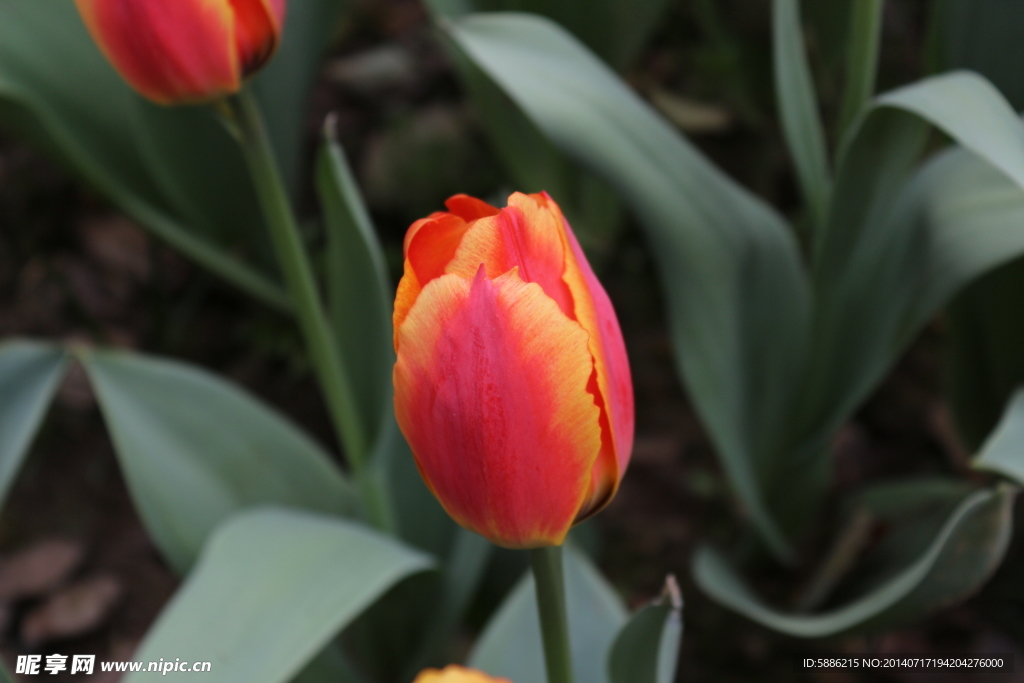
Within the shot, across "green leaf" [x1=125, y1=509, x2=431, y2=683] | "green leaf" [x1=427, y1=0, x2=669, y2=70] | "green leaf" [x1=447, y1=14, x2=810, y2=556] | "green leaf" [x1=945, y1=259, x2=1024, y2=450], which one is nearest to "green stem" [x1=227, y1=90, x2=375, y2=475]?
"green leaf" [x1=125, y1=509, x2=431, y2=683]

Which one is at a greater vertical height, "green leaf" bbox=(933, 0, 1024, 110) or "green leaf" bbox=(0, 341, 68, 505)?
"green leaf" bbox=(933, 0, 1024, 110)

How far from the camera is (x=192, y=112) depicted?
3.78ft

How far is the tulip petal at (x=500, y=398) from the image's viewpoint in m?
0.39

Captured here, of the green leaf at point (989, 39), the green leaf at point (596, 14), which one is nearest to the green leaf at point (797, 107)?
the green leaf at point (989, 39)

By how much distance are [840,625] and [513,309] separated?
1.92 feet

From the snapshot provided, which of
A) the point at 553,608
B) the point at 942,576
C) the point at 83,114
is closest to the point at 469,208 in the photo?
the point at 553,608

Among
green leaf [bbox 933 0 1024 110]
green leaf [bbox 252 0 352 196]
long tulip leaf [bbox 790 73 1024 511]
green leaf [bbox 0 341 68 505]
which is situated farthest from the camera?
green leaf [bbox 252 0 352 196]

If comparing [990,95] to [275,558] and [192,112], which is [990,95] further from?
[192,112]

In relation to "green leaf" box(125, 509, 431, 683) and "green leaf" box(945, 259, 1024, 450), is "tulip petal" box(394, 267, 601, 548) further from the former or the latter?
"green leaf" box(945, 259, 1024, 450)

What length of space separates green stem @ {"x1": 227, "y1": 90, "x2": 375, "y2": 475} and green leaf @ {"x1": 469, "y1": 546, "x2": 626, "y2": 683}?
204 mm

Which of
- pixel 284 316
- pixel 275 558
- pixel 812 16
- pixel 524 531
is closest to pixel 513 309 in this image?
pixel 524 531

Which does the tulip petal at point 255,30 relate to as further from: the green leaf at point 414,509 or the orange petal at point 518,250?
the green leaf at point 414,509

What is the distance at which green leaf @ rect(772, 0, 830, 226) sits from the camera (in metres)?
0.88

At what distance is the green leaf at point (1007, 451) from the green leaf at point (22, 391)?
0.78m
